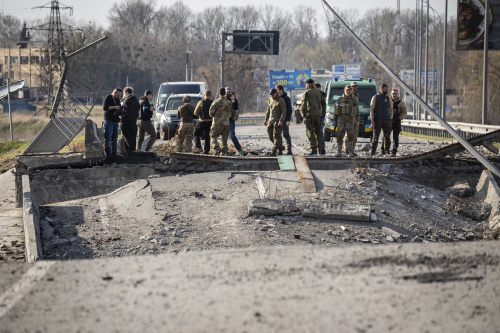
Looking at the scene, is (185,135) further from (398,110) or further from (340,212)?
(340,212)

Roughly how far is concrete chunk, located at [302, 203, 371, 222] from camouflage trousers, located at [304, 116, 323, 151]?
5.85m

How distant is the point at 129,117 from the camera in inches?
672

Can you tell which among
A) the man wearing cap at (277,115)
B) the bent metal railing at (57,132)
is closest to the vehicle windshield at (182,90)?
the bent metal railing at (57,132)

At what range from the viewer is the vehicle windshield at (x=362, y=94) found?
24.1m

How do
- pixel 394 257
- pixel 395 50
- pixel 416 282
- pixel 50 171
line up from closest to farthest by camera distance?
pixel 416 282 → pixel 394 257 → pixel 50 171 → pixel 395 50

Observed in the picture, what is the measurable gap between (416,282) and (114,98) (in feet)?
41.8

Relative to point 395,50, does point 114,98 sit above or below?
below

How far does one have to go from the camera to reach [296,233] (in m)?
9.58

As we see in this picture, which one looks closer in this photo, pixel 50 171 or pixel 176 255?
pixel 176 255

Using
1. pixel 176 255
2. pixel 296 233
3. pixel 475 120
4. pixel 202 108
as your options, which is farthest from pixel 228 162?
pixel 475 120

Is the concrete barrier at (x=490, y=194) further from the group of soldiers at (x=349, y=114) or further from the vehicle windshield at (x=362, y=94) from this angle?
the vehicle windshield at (x=362, y=94)

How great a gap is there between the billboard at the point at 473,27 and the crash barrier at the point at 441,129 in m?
3.80

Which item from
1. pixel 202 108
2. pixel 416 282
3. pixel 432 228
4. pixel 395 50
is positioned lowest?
pixel 432 228

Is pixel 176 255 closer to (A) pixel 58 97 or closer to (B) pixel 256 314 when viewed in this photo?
(B) pixel 256 314
